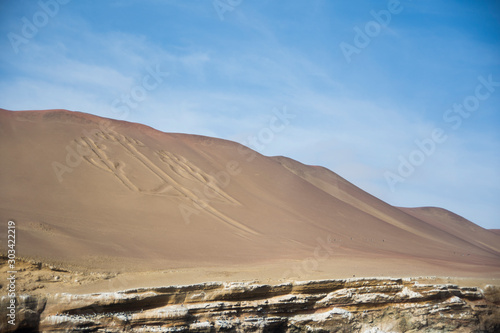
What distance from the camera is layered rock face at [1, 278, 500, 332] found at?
23.3 ft

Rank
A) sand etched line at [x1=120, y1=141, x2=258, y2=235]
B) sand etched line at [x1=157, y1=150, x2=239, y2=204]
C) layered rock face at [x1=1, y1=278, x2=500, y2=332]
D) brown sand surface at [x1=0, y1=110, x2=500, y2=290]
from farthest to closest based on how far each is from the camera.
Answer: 1. sand etched line at [x1=157, y1=150, x2=239, y2=204]
2. sand etched line at [x1=120, y1=141, x2=258, y2=235]
3. brown sand surface at [x1=0, y1=110, x2=500, y2=290]
4. layered rock face at [x1=1, y1=278, x2=500, y2=332]

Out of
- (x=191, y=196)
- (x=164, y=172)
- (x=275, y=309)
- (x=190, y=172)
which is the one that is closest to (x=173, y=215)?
(x=191, y=196)

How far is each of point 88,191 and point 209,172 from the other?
854cm

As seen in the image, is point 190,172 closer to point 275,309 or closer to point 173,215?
point 173,215

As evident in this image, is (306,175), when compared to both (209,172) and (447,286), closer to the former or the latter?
(209,172)

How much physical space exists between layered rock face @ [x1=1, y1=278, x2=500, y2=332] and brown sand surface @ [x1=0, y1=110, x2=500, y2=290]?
97 centimetres

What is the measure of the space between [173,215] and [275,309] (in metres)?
9.54

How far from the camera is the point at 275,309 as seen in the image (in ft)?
26.8

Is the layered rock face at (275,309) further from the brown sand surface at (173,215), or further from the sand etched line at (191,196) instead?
the sand etched line at (191,196)

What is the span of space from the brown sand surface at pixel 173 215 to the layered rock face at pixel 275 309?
0.97 m

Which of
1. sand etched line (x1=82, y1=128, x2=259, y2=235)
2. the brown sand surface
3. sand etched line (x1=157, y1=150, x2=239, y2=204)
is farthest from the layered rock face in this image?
sand etched line (x1=157, y1=150, x2=239, y2=204)

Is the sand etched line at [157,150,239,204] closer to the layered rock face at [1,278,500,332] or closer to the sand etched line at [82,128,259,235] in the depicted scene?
the sand etched line at [82,128,259,235]

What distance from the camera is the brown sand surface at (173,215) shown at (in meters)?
11.0

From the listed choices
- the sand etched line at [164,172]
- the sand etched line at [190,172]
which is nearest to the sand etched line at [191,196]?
the sand etched line at [164,172]
